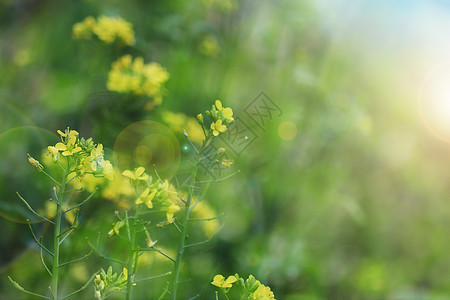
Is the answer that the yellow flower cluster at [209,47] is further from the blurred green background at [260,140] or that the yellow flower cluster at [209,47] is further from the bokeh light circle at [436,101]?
the bokeh light circle at [436,101]

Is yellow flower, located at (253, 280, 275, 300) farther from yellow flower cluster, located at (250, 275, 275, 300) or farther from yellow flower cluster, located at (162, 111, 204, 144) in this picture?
yellow flower cluster, located at (162, 111, 204, 144)

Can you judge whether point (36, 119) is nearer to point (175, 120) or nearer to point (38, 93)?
point (38, 93)

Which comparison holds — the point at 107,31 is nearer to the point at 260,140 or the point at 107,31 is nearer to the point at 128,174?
the point at 260,140

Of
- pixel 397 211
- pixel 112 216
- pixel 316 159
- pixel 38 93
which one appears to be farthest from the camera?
pixel 397 211

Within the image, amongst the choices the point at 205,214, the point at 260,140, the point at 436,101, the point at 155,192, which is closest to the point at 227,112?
the point at 155,192

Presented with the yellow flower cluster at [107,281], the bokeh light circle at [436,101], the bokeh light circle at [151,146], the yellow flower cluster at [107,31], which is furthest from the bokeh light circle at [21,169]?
the bokeh light circle at [436,101]

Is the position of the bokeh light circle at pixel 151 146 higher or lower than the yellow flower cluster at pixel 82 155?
higher

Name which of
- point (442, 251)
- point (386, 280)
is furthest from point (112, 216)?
point (442, 251)
